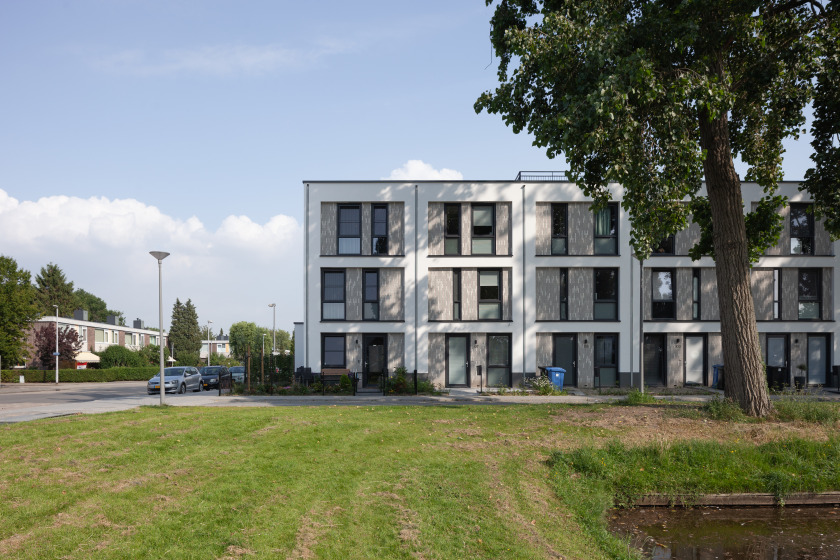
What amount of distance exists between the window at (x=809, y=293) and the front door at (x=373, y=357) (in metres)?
21.4

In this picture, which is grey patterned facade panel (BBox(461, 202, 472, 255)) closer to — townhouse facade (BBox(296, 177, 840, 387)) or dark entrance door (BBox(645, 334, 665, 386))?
townhouse facade (BBox(296, 177, 840, 387))

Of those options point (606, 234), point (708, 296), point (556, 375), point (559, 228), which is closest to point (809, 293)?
point (708, 296)

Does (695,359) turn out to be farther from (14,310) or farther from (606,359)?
(14,310)

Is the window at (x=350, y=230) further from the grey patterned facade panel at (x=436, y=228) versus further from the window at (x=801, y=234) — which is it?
the window at (x=801, y=234)

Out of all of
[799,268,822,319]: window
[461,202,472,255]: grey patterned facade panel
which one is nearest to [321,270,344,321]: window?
[461,202,472,255]: grey patterned facade panel

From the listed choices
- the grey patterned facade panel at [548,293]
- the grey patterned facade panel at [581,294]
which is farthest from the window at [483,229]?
the grey patterned facade panel at [581,294]

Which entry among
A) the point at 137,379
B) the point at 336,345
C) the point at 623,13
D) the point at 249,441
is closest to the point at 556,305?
the point at 336,345

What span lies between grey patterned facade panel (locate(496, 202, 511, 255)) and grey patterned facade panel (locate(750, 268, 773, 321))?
12614 mm

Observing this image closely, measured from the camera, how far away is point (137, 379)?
195 feet

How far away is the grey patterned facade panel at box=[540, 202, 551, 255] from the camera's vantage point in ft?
96.3

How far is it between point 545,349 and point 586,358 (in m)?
2.08

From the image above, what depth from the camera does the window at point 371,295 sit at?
95.8ft

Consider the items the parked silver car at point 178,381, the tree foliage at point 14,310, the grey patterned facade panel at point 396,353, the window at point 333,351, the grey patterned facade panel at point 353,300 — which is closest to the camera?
the grey patterned facade panel at point 396,353

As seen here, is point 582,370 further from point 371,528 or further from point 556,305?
point 371,528
